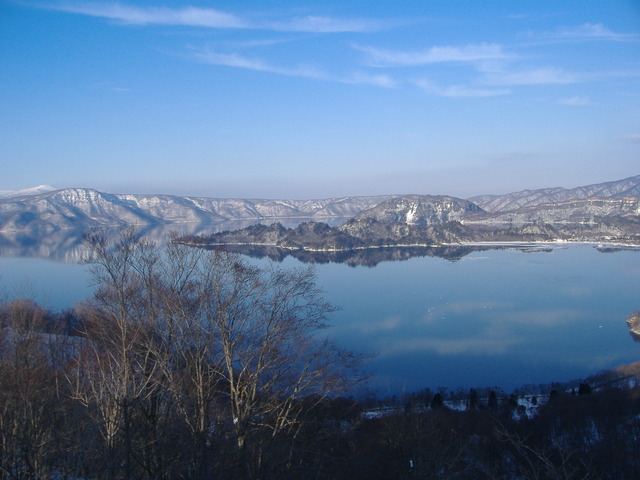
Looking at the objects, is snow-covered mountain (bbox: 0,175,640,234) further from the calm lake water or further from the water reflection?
the calm lake water

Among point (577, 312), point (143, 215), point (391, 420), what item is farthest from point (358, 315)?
point (143, 215)

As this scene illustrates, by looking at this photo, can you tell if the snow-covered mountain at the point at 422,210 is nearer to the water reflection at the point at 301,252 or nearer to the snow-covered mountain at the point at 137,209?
the snow-covered mountain at the point at 137,209

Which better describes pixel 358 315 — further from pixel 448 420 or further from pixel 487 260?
pixel 487 260

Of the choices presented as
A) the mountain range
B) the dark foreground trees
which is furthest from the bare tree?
the mountain range

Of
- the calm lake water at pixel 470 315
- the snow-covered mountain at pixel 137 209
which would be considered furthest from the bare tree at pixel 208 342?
the snow-covered mountain at pixel 137 209

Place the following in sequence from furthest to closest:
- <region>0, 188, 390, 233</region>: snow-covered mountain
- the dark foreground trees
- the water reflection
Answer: <region>0, 188, 390, 233</region>: snow-covered mountain
the water reflection
the dark foreground trees

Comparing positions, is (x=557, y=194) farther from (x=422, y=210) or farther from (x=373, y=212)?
(x=373, y=212)

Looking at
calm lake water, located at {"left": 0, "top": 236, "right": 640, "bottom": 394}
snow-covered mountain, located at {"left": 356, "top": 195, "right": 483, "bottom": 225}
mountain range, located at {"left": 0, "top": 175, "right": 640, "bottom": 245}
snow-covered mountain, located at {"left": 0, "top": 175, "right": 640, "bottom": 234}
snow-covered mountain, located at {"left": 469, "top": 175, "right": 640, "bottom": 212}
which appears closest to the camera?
calm lake water, located at {"left": 0, "top": 236, "right": 640, "bottom": 394}
